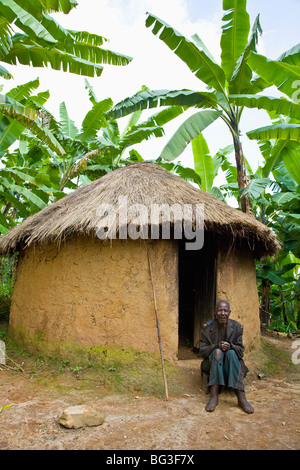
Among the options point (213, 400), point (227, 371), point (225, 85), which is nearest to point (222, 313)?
point (227, 371)

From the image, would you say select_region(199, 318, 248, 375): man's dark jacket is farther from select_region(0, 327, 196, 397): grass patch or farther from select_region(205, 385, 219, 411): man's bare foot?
select_region(0, 327, 196, 397): grass patch

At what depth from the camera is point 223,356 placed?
3506mm

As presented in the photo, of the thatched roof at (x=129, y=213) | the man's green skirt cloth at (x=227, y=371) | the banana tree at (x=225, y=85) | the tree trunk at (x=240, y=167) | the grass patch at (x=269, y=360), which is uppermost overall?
the banana tree at (x=225, y=85)

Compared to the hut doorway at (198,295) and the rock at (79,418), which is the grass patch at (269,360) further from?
the rock at (79,418)

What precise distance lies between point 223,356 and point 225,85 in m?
4.51

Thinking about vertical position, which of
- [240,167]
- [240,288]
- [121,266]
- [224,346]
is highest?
[240,167]

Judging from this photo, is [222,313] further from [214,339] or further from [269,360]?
[269,360]

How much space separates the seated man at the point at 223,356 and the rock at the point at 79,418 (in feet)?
3.59

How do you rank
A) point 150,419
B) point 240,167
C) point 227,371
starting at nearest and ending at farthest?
point 150,419
point 227,371
point 240,167

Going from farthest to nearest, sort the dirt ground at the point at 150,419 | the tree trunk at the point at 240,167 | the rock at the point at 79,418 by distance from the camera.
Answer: the tree trunk at the point at 240,167 < the rock at the point at 79,418 < the dirt ground at the point at 150,419

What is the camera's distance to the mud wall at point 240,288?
467 cm

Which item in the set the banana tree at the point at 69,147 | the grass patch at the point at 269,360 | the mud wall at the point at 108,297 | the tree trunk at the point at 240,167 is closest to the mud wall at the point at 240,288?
the grass patch at the point at 269,360

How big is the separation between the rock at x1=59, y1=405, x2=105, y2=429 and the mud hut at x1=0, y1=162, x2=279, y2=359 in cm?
121
